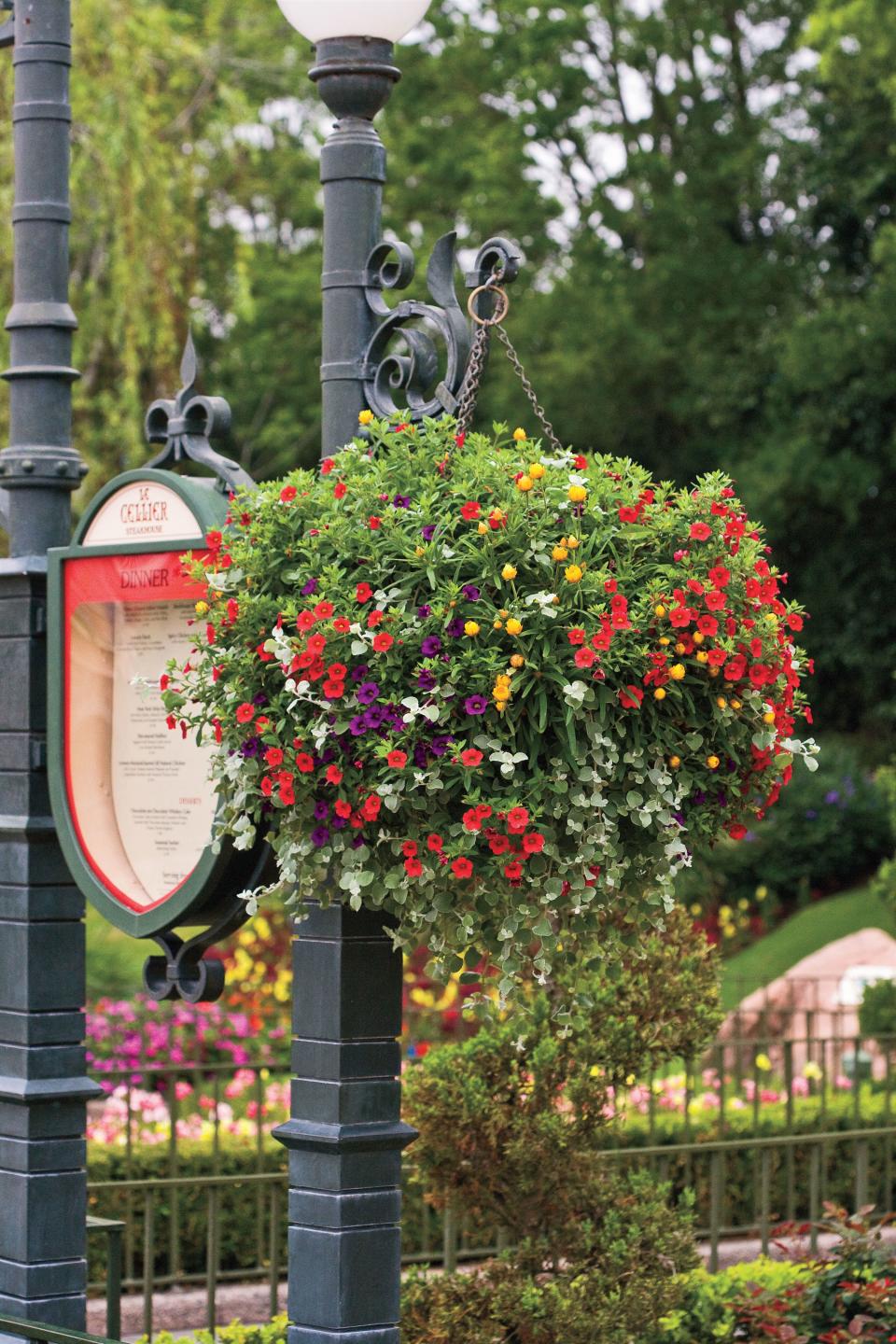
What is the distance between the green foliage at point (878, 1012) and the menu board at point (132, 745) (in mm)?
7680

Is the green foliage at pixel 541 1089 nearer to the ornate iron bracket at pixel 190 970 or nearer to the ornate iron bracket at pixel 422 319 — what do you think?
the ornate iron bracket at pixel 190 970

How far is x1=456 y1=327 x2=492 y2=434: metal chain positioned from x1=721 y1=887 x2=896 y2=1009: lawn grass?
1202 centimetres

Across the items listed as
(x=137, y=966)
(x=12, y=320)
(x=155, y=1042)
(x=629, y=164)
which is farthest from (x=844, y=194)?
(x=12, y=320)

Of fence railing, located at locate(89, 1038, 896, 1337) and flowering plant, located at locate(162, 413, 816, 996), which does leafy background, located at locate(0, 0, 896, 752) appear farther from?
flowering plant, located at locate(162, 413, 816, 996)

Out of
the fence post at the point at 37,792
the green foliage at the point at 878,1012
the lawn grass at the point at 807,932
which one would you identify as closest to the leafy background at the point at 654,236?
the lawn grass at the point at 807,932

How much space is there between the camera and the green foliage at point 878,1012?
11.5 meters

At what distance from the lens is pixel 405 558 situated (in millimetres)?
3516

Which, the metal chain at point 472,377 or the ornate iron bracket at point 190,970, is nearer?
the metal chain at point 472,377

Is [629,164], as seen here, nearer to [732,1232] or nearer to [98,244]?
[98,244]

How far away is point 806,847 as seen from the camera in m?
19.7

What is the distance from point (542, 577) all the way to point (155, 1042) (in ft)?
24.4

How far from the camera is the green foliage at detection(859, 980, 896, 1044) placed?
11.5 meters

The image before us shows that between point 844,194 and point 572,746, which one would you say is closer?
point 572,746

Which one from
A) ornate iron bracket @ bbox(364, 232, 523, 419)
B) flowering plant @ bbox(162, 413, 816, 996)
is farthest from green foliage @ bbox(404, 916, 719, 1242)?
ornate iron bracket @ bbox(364, 232, 523, 419)
